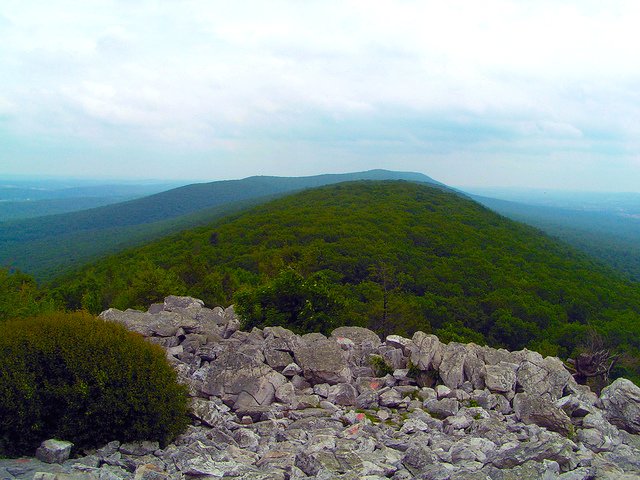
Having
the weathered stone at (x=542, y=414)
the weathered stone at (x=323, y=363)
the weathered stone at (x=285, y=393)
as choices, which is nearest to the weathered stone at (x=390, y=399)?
the weathered stone at (x=323, y=363)

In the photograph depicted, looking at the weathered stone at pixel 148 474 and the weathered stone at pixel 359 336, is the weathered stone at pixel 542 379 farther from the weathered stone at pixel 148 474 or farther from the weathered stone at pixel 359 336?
the weathered stone at pixel 148 474

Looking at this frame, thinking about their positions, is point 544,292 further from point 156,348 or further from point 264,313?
point 156,348

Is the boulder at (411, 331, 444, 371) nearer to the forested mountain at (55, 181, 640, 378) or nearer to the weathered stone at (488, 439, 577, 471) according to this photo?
Answer: the weathered stone at (488, 439, 577, 471)

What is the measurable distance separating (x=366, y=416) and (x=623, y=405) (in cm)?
611

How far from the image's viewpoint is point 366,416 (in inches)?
374

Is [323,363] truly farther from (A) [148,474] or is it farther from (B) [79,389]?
(B) [79,389]

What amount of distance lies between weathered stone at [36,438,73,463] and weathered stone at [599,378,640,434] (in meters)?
10.9

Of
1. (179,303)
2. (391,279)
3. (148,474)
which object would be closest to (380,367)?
(148,474)

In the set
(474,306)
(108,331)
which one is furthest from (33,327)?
(474,306)

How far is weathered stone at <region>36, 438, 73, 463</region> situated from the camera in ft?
23.1

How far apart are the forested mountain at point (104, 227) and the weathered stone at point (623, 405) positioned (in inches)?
3011

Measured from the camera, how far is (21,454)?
23.7ft

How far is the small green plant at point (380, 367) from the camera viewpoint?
12.0m

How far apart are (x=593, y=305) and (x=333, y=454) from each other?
43.6 m
